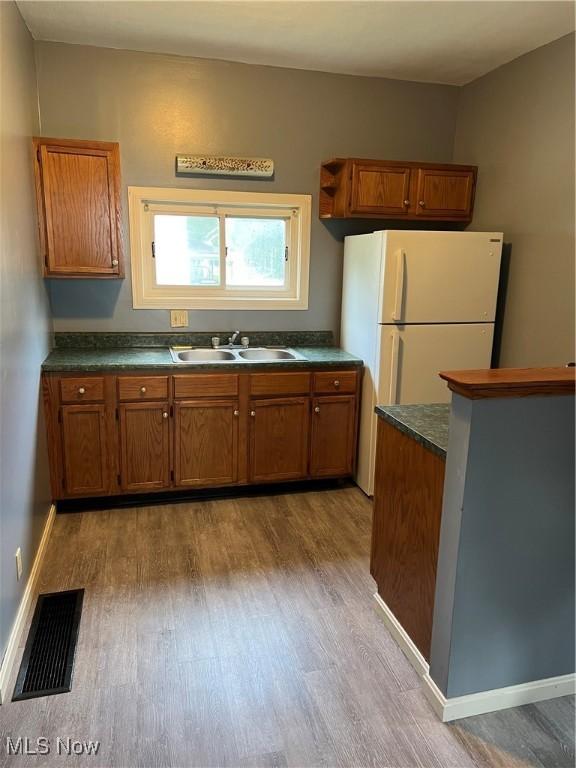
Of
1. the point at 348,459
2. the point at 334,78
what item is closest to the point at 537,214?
the point at 334,78

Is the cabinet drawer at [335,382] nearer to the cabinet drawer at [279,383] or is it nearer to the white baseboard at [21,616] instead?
the cabinet drawer at [279,383]

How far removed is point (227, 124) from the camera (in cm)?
343

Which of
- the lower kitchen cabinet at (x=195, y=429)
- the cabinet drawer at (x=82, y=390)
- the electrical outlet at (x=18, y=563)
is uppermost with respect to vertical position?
the cabinet drawer at (x=82, y=390)

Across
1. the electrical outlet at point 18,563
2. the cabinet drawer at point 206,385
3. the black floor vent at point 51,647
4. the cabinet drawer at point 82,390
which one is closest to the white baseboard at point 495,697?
the black floor vent at point 51,647

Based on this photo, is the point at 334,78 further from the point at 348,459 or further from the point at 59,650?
the point at 59,650

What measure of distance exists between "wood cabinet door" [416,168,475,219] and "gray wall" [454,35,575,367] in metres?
0.10

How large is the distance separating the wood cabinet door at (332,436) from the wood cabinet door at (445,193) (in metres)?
1.35

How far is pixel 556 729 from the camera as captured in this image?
175 cm

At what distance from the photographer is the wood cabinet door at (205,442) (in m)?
3.21

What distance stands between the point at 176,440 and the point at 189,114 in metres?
2.03

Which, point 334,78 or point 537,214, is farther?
point 334,78

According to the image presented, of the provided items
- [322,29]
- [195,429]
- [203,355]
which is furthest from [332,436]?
[322,29]

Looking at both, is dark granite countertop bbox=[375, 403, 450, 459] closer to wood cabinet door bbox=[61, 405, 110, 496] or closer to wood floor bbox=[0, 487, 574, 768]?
wood floor bbox=[0, 487, 574, 768]

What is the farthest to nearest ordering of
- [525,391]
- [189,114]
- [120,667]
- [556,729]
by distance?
[189,114]
[120,667]
[556,729]
[525,391]
